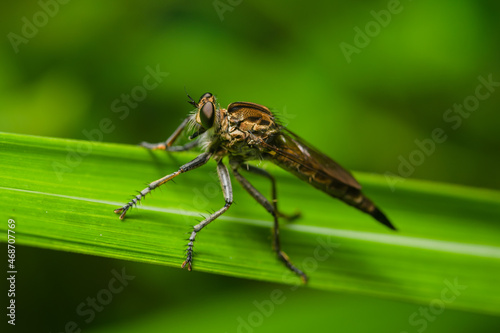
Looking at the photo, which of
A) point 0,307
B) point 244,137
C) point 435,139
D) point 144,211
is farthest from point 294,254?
point 0,307

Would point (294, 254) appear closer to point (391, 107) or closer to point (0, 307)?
point (391, 107)
